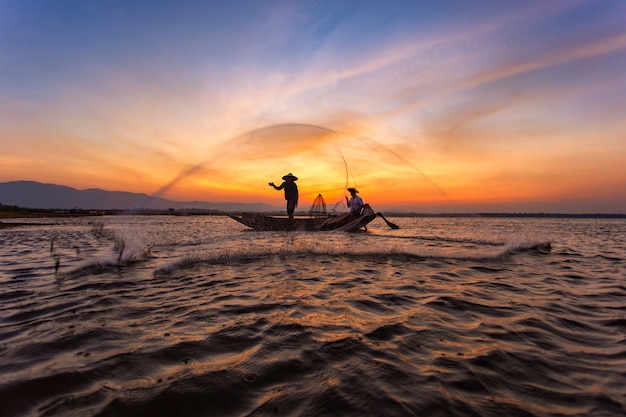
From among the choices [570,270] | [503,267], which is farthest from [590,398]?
[570,270]

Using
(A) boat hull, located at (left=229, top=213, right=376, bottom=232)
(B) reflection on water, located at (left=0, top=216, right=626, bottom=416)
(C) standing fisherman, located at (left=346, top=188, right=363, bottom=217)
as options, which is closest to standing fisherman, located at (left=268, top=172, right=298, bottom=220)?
(A) boat hull, located at (left=229, top=213, right=376, bottom=232)

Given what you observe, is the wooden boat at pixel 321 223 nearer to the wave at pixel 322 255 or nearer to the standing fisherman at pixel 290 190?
the standing fisherman at pixel 290 190

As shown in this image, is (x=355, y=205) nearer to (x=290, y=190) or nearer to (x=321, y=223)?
(x=321, y=223)

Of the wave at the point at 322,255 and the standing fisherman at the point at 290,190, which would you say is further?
the standing fisherman at the point at 290,190

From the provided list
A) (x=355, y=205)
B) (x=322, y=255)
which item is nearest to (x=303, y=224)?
(x=355, y=205)

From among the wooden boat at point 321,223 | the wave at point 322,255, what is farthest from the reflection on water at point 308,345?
the wooden boat at point 321,223

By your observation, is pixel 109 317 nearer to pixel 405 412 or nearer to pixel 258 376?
pixel 258 376

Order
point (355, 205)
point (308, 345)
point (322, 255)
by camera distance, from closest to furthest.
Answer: point (308, 345), point (322, 255), point (355, 205)

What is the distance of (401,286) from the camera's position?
6.73 metres

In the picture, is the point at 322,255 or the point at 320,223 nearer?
the point at 322,255

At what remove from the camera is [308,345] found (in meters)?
3.62

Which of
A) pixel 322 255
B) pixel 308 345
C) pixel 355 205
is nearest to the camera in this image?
pixel 308 345

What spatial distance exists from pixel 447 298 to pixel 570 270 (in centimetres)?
619

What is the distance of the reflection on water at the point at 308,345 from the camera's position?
2.55 metres
